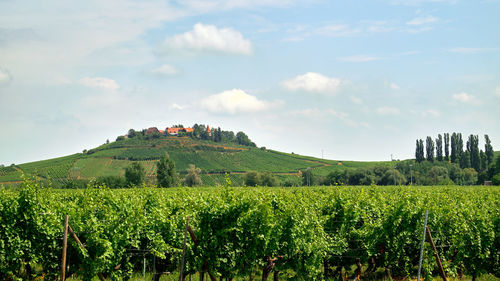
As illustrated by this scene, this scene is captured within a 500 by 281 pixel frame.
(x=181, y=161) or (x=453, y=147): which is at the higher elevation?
(x=453, y=147)

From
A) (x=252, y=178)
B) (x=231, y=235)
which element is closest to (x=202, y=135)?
(x=252, y=178)

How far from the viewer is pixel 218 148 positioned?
144 m

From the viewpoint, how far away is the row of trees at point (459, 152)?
9994 cm

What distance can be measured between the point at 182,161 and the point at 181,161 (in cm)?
32

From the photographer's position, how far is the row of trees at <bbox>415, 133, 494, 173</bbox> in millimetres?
99938

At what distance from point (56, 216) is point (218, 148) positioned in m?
131

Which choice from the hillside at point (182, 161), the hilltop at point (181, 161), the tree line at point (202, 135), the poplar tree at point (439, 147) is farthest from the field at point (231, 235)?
the tree line at point (202, 135)

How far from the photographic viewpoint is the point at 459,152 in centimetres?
10638

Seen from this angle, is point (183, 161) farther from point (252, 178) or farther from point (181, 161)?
point (252, 178)

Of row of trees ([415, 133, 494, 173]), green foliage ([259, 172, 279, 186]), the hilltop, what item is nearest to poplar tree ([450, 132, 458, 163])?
row of trees ([415, 133, 494, 173])

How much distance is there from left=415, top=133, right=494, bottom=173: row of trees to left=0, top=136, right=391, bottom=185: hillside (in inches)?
1026

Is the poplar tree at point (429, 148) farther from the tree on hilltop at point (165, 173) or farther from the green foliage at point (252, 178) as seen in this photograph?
the tree on hilltop at point (165, 173)

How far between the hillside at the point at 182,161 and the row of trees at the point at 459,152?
85.5 feet

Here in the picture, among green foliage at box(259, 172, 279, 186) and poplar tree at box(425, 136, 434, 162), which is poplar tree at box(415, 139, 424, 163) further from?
green foliage at box(259, 172, 279, 186)
